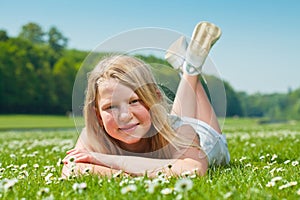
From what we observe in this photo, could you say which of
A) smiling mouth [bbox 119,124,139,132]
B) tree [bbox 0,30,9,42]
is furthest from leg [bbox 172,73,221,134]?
tree [bbox 0,30,9,42]

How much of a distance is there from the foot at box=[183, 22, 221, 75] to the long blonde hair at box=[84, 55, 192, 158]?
742 millimetres

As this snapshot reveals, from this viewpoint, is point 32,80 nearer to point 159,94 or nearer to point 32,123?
point 32,123

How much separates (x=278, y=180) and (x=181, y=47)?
1.80m

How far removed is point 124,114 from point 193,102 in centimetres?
111

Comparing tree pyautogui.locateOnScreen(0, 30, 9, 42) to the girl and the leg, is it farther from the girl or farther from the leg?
the girl

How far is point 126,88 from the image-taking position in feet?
13.5

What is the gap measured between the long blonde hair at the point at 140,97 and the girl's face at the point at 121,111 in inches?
2.7

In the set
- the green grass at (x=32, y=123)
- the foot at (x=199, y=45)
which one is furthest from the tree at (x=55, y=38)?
the foot at (x=199, y=45)

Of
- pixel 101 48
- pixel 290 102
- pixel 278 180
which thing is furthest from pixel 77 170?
pixel 290 102

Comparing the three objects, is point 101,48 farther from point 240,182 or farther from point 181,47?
point 240,182

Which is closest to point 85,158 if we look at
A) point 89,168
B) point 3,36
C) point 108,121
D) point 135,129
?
point 89,168

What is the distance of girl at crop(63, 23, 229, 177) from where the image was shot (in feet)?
13.4

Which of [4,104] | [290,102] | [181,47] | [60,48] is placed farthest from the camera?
[290,102]

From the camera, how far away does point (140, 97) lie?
13.6ft
